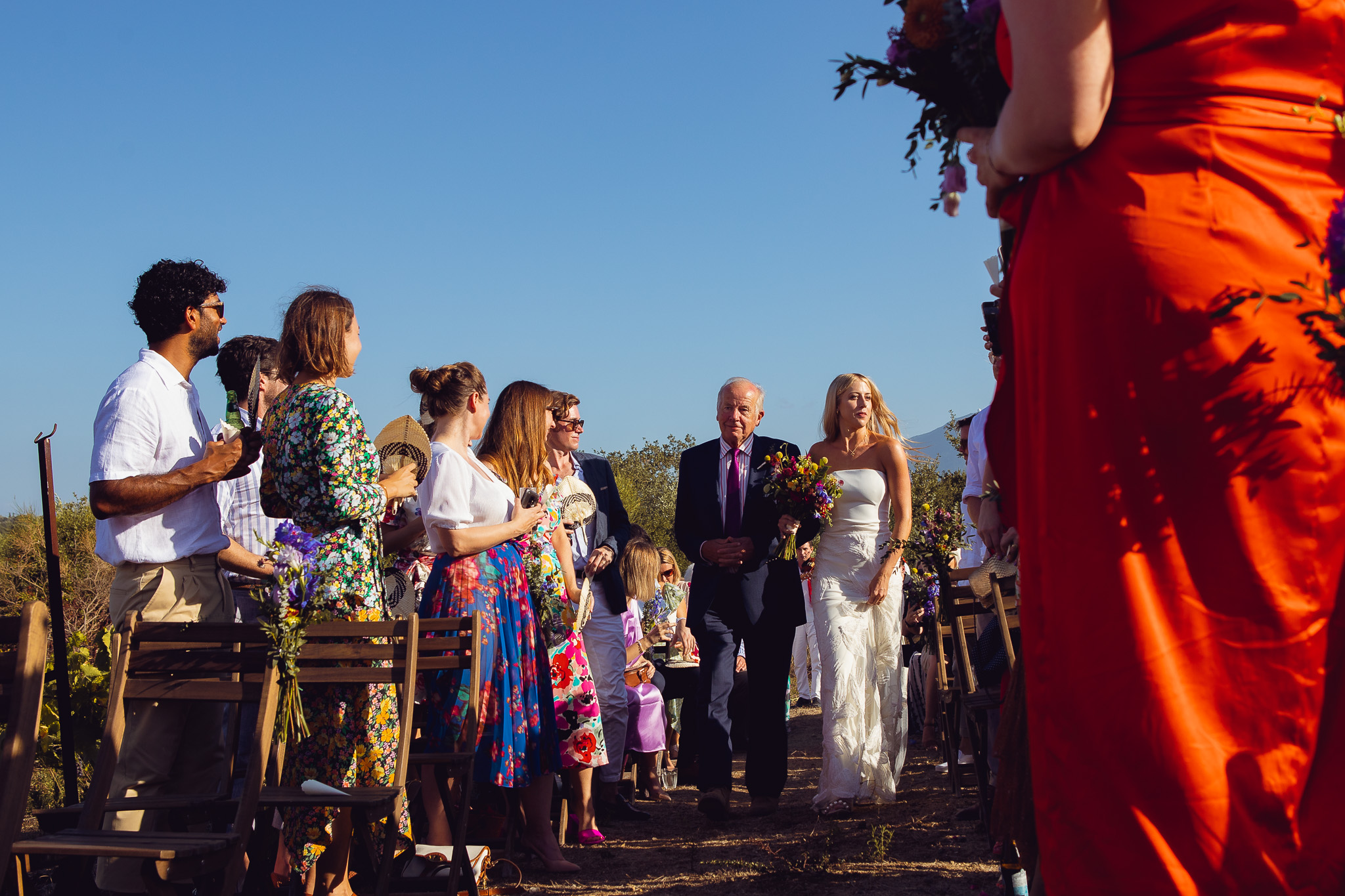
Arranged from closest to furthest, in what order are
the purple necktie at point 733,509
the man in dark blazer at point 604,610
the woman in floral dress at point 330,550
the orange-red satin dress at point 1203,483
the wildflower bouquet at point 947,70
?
the orange-red satin dress at point 1203,483
the wildflower bouquet at point 947,70
the woman in floral dress at point 330,550
the man in dark blazer at point 604,610
the purple necktie at point 733,509

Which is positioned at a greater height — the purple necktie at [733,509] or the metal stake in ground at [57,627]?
the purple necktie at [733,509]

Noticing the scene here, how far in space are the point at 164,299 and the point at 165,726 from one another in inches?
67.3

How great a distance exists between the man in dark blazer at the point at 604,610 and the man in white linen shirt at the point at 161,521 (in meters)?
2.76

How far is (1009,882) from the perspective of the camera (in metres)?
3.50

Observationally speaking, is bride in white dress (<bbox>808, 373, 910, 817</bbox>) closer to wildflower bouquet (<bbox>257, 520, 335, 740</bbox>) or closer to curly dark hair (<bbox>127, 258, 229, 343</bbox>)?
wildflower bouquet (<bbox>257, 520, 335, 740</bbox>)

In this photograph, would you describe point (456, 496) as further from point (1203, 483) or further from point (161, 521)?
point (1203, 483)

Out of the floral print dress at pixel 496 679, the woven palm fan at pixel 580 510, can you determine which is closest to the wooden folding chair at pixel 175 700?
the floral print dress at pixel 496 679

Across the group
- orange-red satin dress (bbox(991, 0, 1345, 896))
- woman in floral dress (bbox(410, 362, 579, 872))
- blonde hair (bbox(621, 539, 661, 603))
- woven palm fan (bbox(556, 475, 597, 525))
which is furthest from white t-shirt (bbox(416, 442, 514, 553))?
blonde hair (bbox(621, 539, 661, 603))

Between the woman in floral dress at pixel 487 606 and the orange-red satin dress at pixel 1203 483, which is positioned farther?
the woman in floral dress at pixel 487 606

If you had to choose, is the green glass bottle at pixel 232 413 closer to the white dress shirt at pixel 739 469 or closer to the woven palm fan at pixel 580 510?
the woven palm fan at pixel 580 510

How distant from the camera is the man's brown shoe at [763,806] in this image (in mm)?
6461

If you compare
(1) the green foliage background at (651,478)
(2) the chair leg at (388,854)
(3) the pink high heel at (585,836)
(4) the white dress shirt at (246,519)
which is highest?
(1) the green foliage background at (651,478)

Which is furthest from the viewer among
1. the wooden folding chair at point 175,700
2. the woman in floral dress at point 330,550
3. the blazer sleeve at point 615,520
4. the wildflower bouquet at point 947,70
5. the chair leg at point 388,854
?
the blazer sleeve at point 615,520

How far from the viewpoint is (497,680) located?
4.90 m
